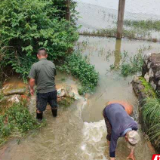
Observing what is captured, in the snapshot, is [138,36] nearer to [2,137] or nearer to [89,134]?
[89,134]

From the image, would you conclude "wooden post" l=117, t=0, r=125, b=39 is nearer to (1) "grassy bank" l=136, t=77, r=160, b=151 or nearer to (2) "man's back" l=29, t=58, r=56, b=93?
(1) "grassy bank" l=136, t=77, r=160, b=151

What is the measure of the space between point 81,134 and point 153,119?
5.22 ft

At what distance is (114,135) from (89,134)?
1428 mm

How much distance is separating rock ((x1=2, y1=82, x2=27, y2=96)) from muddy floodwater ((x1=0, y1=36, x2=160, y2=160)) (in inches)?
39.9

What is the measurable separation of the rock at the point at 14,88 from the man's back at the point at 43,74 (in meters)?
1.28

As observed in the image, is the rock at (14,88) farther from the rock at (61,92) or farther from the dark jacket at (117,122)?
the dark jacket at (117,122)

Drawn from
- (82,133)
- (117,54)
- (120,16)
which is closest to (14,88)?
(82,133)

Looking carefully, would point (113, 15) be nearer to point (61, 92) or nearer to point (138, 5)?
point (138, 5)

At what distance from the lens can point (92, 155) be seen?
3975 mm

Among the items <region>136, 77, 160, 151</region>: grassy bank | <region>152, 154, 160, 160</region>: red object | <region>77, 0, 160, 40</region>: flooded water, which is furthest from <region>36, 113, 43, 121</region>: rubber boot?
<region>77, 0, 160, 40</region>: flooded water

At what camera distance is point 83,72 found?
6.21 m

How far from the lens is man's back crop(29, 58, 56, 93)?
414cm

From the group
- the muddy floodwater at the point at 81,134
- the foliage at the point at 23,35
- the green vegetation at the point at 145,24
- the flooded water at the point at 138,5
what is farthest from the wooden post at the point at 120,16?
the flooded water at the point at 138,5

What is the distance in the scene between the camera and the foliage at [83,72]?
5977 mm
